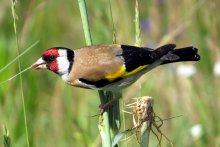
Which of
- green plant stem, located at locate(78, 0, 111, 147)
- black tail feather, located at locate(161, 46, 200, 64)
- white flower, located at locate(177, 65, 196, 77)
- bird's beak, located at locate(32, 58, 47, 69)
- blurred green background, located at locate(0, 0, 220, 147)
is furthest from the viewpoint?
white flower, located at locate(177, 65, 196, 77)

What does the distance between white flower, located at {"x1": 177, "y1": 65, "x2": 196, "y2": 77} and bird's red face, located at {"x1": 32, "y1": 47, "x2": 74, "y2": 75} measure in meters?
1.53

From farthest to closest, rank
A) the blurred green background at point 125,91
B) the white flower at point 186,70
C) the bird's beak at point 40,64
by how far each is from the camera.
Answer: the white flower at point 186,70
the blurred green background at point 125,91
the bird's beak at point 40,64

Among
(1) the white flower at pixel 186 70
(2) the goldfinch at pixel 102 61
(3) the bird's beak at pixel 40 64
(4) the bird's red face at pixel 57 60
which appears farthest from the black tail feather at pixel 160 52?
(1) the white flower at pixel 186 70

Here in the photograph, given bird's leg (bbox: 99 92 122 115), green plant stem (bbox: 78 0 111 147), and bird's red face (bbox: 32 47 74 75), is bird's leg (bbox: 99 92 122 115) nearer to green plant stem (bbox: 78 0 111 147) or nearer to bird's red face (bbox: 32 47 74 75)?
→ green plant stem (bbox: 78 0 111 147)

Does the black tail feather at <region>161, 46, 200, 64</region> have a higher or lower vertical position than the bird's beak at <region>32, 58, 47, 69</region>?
lower

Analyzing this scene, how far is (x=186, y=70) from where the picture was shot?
4629 mm

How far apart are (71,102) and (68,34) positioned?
65.4 inches

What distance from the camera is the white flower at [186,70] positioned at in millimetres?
4586

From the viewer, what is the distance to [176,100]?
4.63 m

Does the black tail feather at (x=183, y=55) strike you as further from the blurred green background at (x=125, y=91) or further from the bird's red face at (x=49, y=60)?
the bird's red face at (x=49, y=60)

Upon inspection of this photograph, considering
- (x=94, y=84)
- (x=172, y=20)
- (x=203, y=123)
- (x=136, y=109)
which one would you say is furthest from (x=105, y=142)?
(x=172, y=20)

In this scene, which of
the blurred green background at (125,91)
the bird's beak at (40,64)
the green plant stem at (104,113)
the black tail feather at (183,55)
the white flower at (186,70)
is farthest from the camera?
the white flower at (186,70)

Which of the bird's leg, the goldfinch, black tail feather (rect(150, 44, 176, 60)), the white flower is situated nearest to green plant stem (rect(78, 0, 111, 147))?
the bird's leg

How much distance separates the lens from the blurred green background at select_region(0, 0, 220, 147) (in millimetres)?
3977
